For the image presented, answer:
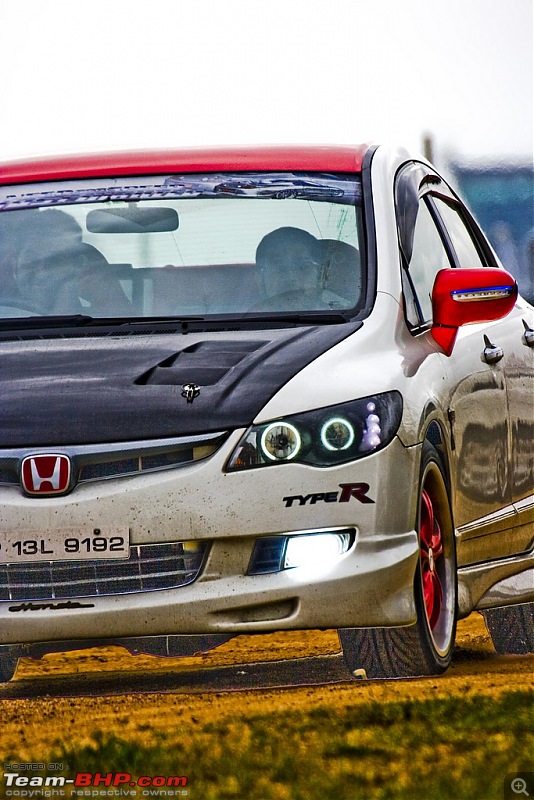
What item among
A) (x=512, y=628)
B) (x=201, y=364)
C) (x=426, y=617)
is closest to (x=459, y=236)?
(x=512, y=628)

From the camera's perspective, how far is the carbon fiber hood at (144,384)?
5004 mm

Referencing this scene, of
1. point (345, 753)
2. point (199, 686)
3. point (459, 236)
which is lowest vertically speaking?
point (199, 686)

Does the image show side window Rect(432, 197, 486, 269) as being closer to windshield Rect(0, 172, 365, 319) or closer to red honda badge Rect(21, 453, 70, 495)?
windshield Rect(0, 172, 365, 319)

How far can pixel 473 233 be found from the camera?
7633 mm

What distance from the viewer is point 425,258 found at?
6426 mm

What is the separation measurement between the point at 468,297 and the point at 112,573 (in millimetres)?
1727

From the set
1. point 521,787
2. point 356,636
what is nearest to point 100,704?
point 356,636

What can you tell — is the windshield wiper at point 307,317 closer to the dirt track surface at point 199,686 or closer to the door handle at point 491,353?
the door handle at point 491,353

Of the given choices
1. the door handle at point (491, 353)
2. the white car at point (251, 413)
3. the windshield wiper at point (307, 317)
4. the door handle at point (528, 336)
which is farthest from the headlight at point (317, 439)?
the door handle at point (528, 336)

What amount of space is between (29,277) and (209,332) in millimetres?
1025

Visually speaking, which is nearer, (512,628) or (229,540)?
(229,540)

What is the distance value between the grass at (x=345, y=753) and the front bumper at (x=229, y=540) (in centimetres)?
34

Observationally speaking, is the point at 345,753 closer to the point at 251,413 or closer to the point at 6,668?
the point at 251,413

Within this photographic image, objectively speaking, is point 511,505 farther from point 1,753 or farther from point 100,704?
point 1,753
